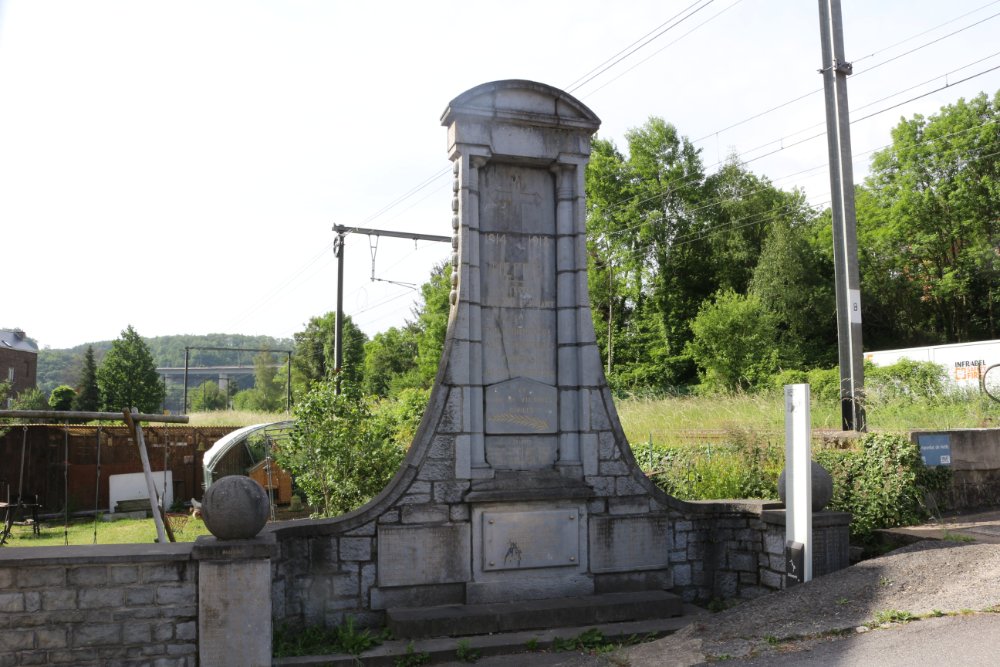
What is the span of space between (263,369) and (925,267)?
6881cm

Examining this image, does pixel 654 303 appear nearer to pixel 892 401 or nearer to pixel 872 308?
pixel 872 308

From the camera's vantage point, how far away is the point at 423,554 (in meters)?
7.24

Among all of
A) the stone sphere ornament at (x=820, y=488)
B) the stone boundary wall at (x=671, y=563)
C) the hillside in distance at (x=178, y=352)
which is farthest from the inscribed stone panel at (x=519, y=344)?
the hillside in distance at (x=178, y=352)

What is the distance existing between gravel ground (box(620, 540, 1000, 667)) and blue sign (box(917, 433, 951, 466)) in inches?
94.5

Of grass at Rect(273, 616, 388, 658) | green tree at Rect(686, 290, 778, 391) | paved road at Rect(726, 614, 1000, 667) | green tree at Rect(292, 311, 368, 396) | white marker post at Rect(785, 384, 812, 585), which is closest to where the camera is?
paved road at Rect(726, 614, 1000, 667)

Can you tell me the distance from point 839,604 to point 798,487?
1091 millimetres

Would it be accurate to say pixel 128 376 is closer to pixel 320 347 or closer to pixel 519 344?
pixel 320 347

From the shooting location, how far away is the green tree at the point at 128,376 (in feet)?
167

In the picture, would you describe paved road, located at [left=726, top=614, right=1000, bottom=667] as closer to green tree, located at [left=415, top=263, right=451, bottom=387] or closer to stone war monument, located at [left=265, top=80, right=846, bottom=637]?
stone war monument, located at [left=265, top=80, right=846, bottom=637]

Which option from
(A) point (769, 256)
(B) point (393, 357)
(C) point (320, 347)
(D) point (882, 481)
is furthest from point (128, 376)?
(D) point (882, 481)

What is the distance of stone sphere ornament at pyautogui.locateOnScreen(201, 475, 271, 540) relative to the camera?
593cm

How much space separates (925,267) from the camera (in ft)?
119

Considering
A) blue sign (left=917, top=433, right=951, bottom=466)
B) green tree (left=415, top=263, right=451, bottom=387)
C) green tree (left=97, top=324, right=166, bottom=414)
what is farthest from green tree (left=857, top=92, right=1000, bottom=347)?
green tree (left=97, top=324, right=166, bottom=414)

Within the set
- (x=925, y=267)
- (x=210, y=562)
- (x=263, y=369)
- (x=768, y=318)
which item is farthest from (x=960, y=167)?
(x=263, y=369)
